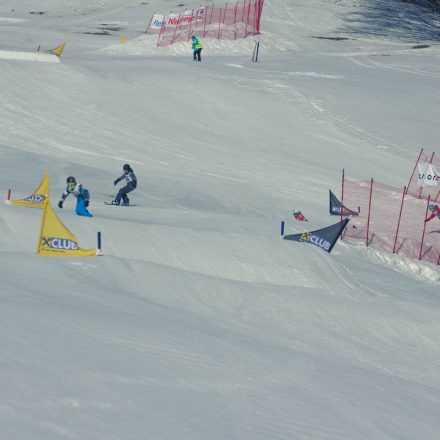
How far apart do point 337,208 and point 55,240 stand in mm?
8662

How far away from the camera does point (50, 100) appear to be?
2725 centimetres

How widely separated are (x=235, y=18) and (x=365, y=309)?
86.3ft

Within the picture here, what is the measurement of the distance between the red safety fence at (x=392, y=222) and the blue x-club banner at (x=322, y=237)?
194 centimetres

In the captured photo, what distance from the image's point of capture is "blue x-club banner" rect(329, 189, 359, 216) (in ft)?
69.7

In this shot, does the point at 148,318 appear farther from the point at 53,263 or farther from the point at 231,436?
the point at 231,436

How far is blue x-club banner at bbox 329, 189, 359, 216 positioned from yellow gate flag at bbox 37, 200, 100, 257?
818 centimetres

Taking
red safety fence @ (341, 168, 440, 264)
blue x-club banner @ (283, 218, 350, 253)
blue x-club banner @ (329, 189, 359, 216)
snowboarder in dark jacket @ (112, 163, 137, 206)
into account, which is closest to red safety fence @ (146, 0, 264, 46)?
red safety fence @ (341, 168, 440, 264)

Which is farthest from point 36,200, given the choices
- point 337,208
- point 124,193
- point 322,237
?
point 337,208

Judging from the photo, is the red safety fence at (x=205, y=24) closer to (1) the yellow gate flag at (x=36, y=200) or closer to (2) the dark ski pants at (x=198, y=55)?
(2) the dark ski pants at (x=198, y=55)

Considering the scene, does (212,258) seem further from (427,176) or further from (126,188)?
(427,176)

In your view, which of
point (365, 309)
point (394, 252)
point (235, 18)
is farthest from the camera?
point (235, 18)

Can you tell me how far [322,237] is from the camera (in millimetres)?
17984

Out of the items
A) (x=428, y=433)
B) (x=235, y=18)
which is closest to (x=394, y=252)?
(x=428, y=433)

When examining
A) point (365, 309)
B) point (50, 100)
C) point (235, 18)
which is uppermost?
point (235, 18)
